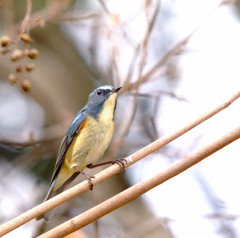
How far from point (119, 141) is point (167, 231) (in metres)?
1.52

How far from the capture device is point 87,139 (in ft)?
12.8

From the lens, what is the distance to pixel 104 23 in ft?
14.7

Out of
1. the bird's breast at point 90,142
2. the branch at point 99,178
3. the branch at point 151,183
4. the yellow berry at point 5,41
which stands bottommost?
the branch at point 151,183

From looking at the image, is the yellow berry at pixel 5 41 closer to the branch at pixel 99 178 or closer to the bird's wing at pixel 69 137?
the bird's wing at pixel 69 137

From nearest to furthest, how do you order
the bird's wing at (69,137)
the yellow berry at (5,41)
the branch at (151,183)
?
the branch at (151,183) < the yellow berry at (5,41) < the bird's wing at (69,137)

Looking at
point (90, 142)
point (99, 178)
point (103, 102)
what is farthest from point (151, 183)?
point (103, 102)

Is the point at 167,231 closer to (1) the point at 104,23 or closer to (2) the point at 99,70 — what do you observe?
(2) the point at 99,70

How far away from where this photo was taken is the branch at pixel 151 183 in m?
2.59

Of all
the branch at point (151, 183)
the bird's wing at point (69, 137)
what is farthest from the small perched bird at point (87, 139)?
the branch at point (151, 183)

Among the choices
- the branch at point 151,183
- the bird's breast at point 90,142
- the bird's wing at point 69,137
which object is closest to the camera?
the branch at point 151,183

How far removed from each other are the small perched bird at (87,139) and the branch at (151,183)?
46.0 inches

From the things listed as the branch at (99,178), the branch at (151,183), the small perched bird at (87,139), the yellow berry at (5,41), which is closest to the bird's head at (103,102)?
the small perched bird at (87,139)

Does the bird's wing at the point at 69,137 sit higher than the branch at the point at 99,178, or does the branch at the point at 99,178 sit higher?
the bird's wing at the point at 69,137

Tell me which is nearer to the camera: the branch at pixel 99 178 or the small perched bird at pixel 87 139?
the branch at pixel 99 178
